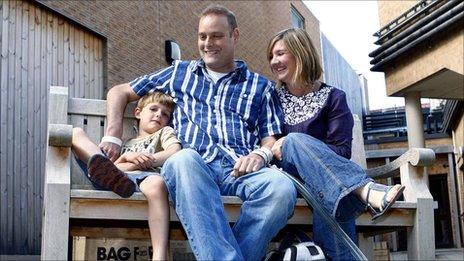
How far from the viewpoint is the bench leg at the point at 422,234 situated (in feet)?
11.5

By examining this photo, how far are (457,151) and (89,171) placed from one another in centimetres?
1893

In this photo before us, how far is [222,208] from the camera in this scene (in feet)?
9.30

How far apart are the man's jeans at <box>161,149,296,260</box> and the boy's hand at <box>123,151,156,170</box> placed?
385 millimetres

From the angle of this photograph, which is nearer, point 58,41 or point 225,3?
point 58,41

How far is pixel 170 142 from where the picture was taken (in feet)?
11.4

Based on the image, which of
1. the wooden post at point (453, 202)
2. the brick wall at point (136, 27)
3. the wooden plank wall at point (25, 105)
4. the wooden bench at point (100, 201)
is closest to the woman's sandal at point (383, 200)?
the wooden bench at point (100, 201)

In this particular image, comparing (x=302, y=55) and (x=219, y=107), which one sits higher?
(x=302, y=55)

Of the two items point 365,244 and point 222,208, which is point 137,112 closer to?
point 222,208

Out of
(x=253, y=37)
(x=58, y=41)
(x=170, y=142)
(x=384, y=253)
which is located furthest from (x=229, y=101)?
(x=253, y=37)

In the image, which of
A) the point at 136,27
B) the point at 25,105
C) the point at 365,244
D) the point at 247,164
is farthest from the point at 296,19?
the point at 247,164

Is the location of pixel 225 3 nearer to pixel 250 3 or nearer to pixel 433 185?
pixel 250 3

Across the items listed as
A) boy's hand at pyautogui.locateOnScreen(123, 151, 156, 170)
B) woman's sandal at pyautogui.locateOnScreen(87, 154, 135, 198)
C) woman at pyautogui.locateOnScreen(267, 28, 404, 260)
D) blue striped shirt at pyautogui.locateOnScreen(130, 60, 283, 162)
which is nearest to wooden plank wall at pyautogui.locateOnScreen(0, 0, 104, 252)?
blue striped shirt at pyautogui.locateOnScreen(130, 60, 283, 162)

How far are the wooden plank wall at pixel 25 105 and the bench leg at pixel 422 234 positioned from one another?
6659 millimetres

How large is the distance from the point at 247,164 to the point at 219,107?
53 cm
